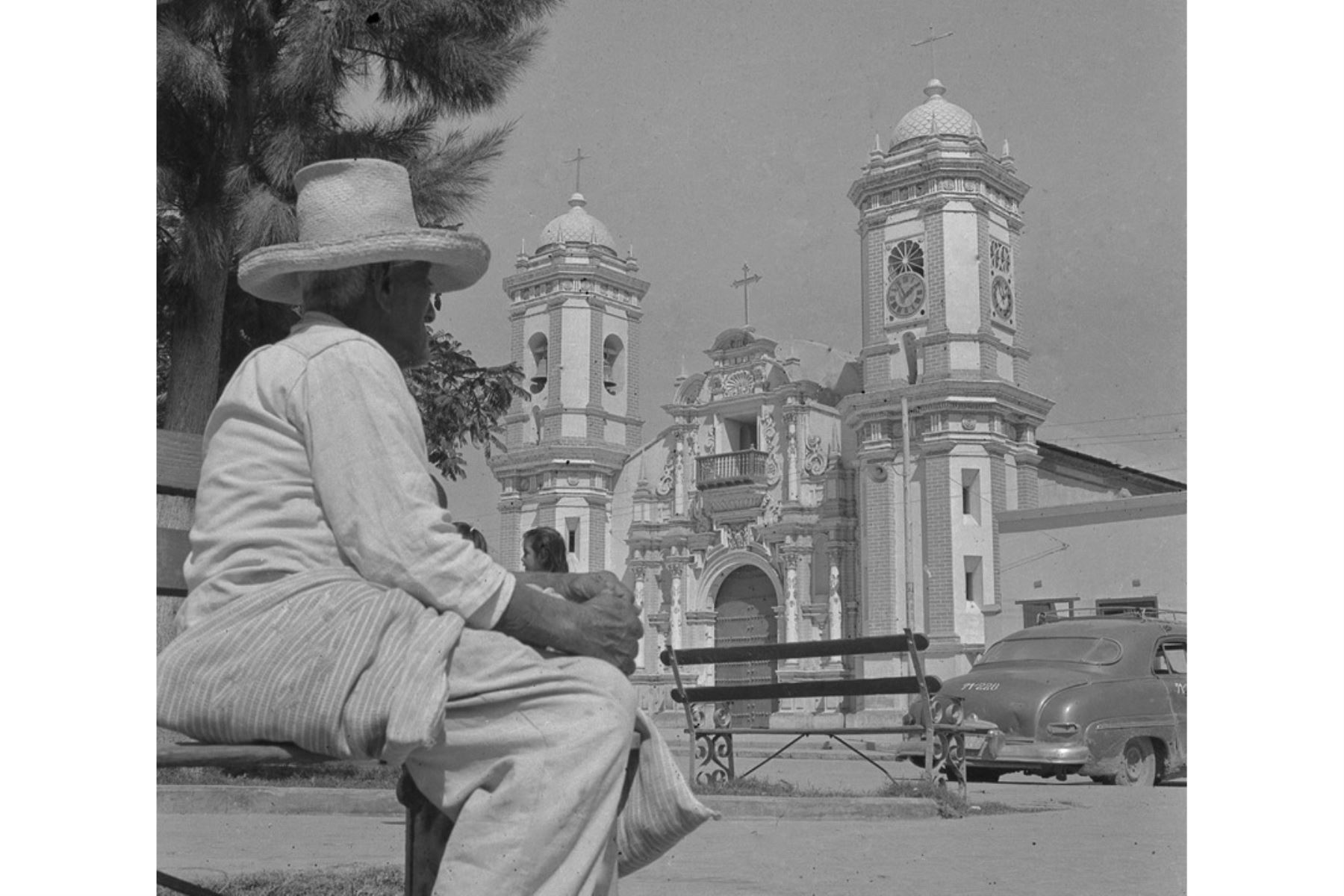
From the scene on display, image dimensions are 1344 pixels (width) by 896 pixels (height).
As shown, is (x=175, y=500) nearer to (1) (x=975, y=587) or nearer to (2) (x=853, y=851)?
(2) (x=853, y=851)

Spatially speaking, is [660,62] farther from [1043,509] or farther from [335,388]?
[1043,509]

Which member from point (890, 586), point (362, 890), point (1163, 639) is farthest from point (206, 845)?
point (890, 586)

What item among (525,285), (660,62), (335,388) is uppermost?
(660,62)

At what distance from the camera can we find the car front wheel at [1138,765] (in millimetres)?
4609

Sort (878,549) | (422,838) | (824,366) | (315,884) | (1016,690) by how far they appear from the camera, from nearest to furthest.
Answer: (422,838), (315,884), (1016,690), (824,366), (878,549)

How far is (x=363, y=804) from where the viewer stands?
369 cm

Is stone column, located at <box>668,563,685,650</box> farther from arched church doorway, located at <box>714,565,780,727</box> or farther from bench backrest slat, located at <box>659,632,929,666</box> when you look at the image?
bench backrest slat, located at <box>659,632,929,666</box>

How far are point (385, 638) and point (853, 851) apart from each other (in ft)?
6.87

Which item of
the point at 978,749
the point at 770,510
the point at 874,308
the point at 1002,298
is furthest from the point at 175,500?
the point at 770,510

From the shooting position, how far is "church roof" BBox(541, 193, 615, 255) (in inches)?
155

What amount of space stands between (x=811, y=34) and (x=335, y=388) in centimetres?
240

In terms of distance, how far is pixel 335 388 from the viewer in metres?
1.36

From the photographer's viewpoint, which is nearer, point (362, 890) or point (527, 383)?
point (362, 890)

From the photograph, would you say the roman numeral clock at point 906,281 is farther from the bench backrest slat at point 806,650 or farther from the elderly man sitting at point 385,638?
the elderly man sitting at point 385,638
